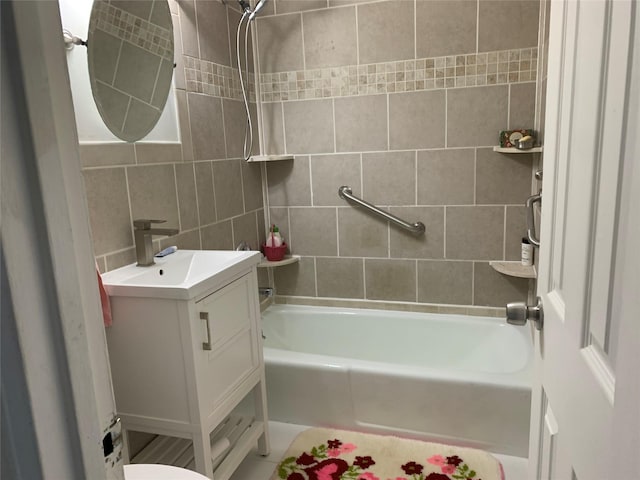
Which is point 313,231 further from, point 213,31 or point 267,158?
point 213,31

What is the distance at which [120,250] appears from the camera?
1.78m

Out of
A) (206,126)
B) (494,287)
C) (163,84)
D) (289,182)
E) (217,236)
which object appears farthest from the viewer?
(289,182)

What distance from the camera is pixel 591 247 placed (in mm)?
701

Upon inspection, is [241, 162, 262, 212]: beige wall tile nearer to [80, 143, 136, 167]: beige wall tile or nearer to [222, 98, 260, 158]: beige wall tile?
[222, 98, 260, 158]: beige wall tile

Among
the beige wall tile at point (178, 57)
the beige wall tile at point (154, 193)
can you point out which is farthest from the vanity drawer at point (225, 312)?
the beige wall tile at point (178, 57)

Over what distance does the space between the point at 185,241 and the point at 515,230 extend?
1.67 m

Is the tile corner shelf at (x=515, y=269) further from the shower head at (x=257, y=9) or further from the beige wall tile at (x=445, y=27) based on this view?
the shower head at (x=257, y=9)

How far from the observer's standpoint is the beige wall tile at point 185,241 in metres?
2.04

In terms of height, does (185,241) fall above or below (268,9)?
below

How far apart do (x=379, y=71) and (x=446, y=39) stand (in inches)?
14.5

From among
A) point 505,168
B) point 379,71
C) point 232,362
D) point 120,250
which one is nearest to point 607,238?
point 232,362

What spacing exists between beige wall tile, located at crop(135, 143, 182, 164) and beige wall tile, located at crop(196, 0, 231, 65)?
0.51 metres

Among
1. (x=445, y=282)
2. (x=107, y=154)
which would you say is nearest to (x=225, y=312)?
(x=107, y=154)

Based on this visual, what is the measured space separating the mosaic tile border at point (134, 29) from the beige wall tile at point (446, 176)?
1377 millimetres
